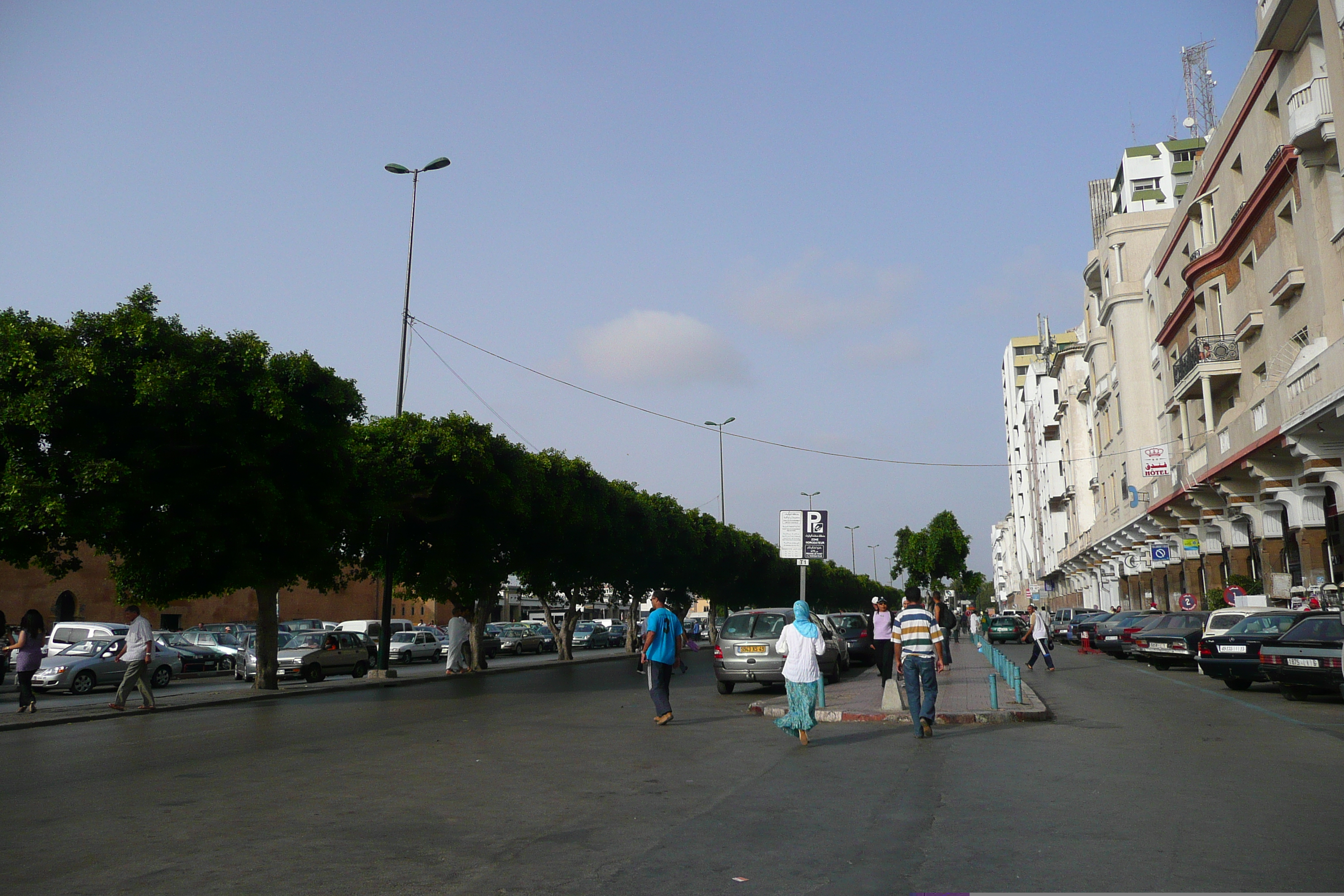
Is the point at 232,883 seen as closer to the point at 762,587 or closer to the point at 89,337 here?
the point at 89,337

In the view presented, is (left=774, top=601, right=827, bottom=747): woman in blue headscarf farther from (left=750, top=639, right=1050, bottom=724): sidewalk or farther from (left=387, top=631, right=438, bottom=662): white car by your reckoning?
(left=387, top=631, right=438, bottom=662): white car

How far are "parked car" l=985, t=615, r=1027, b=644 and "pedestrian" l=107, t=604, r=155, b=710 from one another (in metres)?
42.4

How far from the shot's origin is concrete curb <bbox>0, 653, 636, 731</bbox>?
1622cm

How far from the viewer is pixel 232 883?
561 centimetres

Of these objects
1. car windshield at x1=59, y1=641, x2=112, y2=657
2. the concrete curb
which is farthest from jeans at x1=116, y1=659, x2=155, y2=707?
car windshield at x1=59, y1=641, x2=112, y2=657

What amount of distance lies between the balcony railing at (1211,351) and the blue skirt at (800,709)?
28.8 m

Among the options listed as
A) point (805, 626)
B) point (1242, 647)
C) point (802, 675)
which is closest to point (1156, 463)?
point (1242, 647)

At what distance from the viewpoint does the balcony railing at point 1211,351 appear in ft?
115

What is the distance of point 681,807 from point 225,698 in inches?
625

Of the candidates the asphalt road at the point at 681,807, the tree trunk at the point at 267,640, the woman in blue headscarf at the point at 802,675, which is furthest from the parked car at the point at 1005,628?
the woman in blue headscarf at the point at 802,675

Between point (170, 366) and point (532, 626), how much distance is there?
123 feet

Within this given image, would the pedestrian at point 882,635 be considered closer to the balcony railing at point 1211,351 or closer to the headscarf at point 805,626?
the headscarf at point 805,626

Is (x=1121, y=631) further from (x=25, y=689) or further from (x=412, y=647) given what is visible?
(x=412, y=647)

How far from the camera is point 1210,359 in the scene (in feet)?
117
